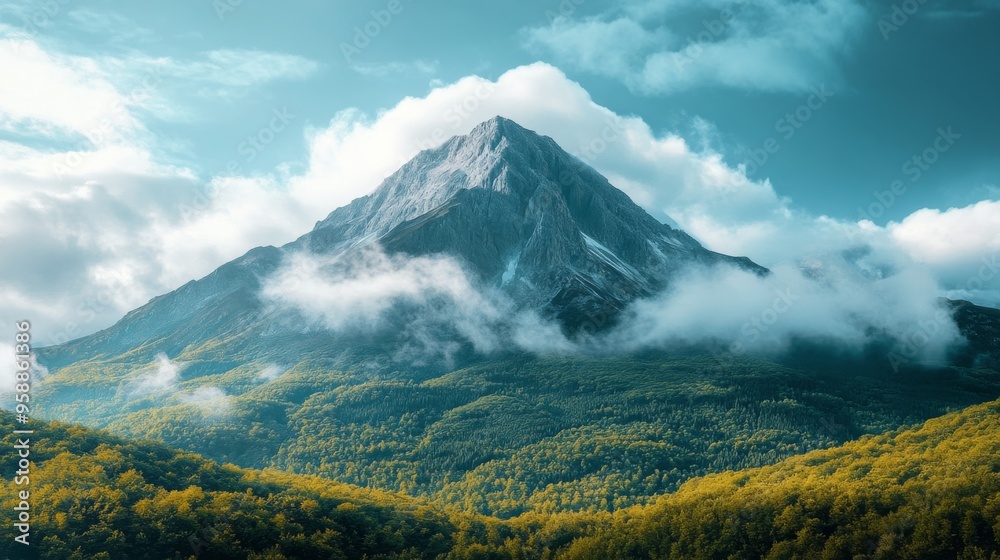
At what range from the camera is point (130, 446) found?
163 m

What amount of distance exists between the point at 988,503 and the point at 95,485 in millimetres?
188084

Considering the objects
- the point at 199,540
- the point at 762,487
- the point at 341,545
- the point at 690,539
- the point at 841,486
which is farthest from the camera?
the point at 762,487

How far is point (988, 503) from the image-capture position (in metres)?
131

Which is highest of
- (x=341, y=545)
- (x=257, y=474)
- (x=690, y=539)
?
(x=257, y=474)

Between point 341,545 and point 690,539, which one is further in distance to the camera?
point 690,539

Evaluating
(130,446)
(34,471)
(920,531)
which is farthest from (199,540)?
(920,531)

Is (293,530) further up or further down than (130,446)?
further down

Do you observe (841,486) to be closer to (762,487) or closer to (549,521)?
(762,487)

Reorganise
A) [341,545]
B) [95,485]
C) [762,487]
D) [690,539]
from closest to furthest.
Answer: [95,485] → [341,545] → [690,539] → [762,487]

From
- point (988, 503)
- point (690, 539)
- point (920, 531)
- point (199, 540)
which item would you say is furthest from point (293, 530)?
point (988, 503)

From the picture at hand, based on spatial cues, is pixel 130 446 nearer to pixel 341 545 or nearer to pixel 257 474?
pixel 257 474

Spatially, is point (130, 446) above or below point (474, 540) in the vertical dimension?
above

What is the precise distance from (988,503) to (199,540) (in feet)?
533

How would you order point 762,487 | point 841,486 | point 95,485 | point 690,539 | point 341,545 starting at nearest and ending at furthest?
point 95,485 → point 341,545 → point 690,539 → point 841,486 → point 762,487
